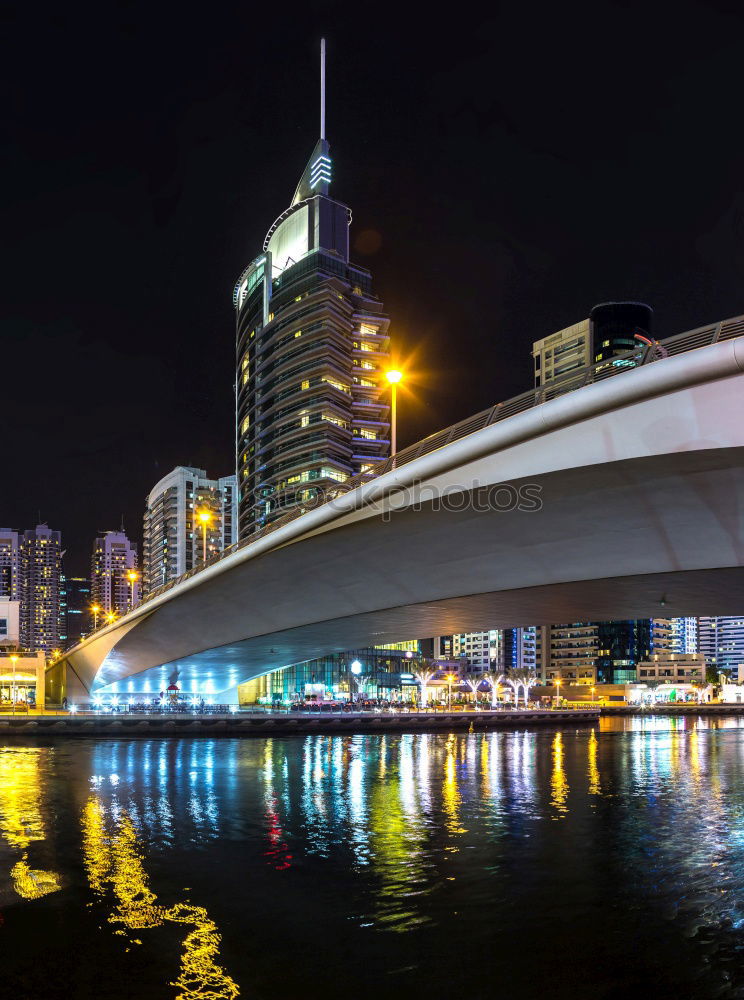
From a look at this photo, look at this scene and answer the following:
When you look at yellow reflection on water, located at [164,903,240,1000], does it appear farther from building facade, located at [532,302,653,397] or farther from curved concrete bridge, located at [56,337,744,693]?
building facade, located at [532,302,653,397]

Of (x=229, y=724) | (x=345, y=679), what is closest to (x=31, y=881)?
(x=229, y=724)

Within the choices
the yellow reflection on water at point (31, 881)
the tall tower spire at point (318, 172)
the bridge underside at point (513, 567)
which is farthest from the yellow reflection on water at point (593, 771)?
the tall tower spire at point (318, 172)

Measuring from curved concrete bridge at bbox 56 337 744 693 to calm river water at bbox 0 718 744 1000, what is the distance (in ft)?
23.9

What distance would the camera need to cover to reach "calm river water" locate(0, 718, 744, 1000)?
12.8 m

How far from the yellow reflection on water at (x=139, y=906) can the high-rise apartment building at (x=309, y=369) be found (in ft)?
305

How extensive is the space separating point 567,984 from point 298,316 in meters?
122

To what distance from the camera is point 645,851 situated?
872 inches

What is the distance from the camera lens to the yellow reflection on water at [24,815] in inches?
720

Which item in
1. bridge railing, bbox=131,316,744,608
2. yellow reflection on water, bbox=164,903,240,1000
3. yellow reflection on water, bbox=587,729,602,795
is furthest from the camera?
yellow reflection on water, bbox=587,729,602,795

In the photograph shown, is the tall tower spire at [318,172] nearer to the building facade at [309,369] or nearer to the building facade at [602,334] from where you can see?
the building facade at [309,369]

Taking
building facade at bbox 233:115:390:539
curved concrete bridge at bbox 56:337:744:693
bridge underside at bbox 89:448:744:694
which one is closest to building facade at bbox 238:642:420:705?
building facade at bbox 233:115:390:539

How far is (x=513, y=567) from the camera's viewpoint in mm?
29781

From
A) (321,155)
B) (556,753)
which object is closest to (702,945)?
(556,753)

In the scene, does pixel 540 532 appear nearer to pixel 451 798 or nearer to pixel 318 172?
pixel 451 798
